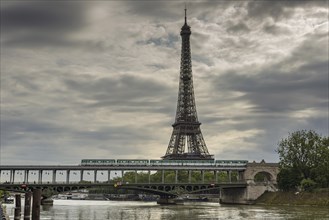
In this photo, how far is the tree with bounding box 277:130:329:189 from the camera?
122 meters

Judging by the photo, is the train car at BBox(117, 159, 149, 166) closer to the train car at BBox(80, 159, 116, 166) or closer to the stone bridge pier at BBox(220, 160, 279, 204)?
the train car at BBox(80, 159, 116, 166)

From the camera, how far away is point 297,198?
4798 inches

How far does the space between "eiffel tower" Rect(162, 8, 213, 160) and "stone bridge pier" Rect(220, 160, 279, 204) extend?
16.0 metres

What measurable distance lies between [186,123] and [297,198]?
60.3m

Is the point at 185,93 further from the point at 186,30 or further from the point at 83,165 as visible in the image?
the point at 83,165

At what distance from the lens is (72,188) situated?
13050 cm

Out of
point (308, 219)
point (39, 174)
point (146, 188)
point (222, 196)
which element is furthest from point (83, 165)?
point (308, 219)

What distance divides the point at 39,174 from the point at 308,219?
8954cm

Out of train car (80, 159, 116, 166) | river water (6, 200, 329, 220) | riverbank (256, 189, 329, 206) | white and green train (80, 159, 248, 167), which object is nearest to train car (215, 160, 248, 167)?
white and green train (80, 159, 248, 167)

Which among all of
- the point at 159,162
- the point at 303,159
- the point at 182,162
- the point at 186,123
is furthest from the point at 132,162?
the point at 303,159

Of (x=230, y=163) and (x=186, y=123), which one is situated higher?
(x=186, y=123)

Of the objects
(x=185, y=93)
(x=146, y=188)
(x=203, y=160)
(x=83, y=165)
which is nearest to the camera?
(x=146, y=188)

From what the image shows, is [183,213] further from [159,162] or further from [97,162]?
[159,162]

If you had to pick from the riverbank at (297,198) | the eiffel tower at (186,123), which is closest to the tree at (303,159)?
the riverbank at (297,198)
